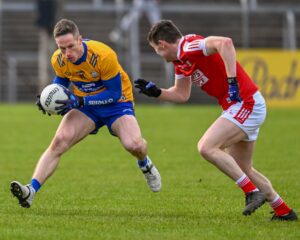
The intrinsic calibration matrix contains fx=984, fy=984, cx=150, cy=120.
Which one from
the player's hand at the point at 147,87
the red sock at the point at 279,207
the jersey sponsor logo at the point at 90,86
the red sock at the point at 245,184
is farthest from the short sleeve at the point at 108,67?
the red sock at the point at 279,207

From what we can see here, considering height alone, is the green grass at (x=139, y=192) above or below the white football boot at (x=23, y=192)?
below

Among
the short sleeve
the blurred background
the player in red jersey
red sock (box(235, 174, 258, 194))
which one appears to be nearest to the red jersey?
the player in red jersey

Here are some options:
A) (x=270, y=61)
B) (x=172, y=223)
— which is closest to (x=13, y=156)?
(x=172, y=223)

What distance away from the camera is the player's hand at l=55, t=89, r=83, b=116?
987 cm

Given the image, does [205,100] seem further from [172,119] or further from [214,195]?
[214,195]

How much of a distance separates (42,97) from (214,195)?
2.66m

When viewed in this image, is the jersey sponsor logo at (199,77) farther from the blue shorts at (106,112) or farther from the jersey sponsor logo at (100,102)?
the blue shorts at (106,112)

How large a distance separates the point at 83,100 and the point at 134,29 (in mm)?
20981

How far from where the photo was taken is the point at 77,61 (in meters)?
10.0

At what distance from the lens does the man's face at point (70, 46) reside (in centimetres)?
973

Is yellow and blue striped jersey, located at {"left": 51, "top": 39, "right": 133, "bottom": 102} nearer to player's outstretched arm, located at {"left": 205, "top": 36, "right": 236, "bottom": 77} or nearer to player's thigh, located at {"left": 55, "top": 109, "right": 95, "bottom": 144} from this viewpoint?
player's thigh, located at {"left": 55, "top": 109, "right": 95, "bottom": 144}

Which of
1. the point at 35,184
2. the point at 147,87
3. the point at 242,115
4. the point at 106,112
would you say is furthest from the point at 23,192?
the point at 242,115

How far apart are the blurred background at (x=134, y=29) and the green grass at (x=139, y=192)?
27.9 ft

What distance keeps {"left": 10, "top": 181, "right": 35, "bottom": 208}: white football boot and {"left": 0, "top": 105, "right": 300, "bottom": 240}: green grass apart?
13 cm
